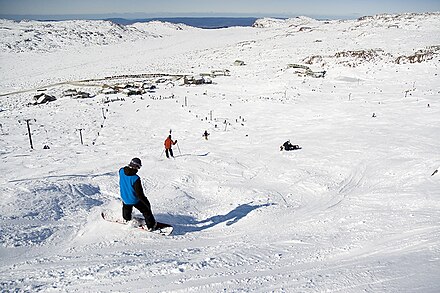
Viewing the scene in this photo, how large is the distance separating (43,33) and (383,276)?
328 ft

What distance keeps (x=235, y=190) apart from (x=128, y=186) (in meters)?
4.09

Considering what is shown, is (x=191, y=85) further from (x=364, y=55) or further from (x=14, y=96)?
(x=364, y=55)

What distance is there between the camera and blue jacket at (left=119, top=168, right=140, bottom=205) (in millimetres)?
6664

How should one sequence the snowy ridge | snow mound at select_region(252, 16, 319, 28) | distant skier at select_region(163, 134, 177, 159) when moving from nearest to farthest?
distant skier at select_region(163, 134, 177, 159) < the snowy ridge < snow mound at select_region(252, 16, 319, 28)

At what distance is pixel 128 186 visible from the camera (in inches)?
266

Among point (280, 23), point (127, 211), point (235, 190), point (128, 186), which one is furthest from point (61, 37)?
point (280, 23)

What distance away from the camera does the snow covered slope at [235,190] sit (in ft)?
16.8

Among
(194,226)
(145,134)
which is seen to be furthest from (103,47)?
(194,226)

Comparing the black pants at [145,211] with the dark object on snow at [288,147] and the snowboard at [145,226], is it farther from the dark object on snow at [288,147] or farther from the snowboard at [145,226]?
the dark object on snow at [288,147]

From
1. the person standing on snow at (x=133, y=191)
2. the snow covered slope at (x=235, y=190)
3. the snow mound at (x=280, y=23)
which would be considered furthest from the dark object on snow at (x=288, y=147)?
the snow mound at (x=280, y=23)

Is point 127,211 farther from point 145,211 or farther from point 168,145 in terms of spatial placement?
point 168,145

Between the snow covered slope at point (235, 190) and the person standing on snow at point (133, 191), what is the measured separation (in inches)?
15.9

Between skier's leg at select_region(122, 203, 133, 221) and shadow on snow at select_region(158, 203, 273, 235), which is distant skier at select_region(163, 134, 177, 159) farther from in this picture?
skier's leg at select_region(122, 203, 133, 221)

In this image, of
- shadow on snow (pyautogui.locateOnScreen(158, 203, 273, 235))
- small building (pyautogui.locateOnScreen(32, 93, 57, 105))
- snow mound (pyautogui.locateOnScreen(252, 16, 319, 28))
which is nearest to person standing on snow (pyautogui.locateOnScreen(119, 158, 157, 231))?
shadow on snow (pyautogui.locateOnScreen(158, 203, 273, 235))
